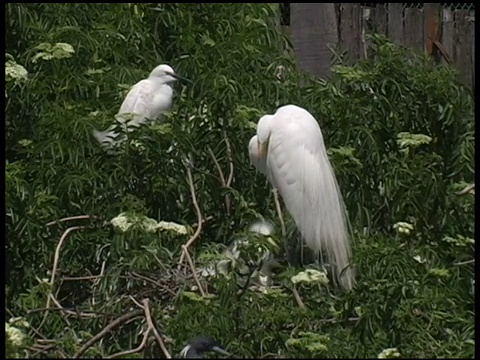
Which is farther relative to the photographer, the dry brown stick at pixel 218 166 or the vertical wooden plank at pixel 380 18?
the vertical wooden plank at pixel 380 18

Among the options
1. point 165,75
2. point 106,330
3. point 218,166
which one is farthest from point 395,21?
point 106,330

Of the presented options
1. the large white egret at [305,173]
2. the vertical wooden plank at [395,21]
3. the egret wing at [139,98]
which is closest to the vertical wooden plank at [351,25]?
the vertical wooden plank at [395,21]

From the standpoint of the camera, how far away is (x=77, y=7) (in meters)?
4.72

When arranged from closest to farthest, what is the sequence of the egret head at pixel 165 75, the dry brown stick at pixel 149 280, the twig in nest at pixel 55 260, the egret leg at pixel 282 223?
the twig in nest at pixel 55 260 → the dry brown stick at pixel 149 280 → the egret leg at pixel 282 223 → the egret head at pixel 165 75

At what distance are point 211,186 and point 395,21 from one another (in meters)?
2.29

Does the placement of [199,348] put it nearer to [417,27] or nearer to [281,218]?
[281,218]

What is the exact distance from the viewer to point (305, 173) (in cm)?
407

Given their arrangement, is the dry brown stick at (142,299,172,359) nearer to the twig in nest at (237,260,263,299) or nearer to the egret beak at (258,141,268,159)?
the twig in nest at (237,260,263,299)

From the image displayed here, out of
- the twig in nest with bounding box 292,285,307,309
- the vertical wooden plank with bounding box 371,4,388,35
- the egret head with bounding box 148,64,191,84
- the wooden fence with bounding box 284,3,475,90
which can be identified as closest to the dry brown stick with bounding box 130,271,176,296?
the twig in nest with bounding box 292,285,307,309

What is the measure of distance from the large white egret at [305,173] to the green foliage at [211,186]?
7 centimetres

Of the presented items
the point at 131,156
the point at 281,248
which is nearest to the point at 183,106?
the point at 131,156

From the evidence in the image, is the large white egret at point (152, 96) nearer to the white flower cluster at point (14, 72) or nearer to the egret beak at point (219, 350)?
the white flower cluster at point (14, 72)

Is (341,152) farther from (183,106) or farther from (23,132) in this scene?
(23,132)

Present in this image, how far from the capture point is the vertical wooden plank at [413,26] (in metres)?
5.95
